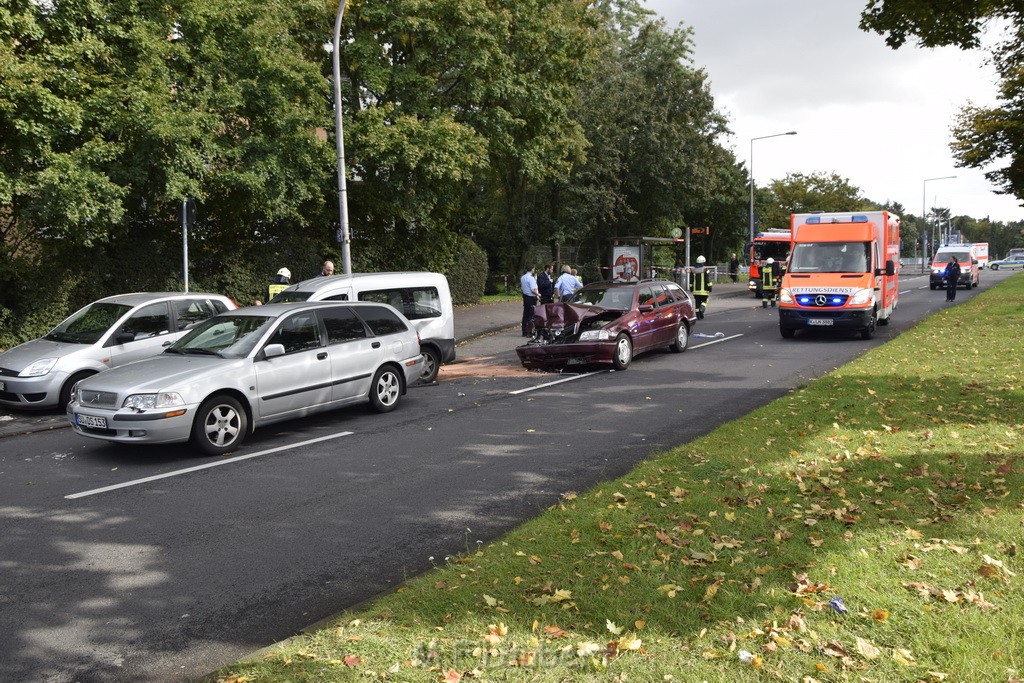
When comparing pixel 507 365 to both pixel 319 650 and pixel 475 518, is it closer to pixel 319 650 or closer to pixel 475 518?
pixel 475 518

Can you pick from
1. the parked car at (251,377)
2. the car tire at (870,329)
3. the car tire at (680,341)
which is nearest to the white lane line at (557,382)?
the parked car at (251,377)

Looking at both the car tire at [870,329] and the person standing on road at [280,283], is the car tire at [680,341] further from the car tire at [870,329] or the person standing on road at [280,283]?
the person standing on road at [280,283]

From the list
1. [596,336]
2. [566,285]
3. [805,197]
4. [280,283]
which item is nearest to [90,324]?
[280,283]

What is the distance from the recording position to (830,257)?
62.1 feet

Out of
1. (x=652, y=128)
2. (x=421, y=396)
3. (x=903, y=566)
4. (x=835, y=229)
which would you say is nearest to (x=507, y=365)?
(x=421, y=396)

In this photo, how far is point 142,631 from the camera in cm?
459

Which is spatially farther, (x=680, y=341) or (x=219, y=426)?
(x=680, y=341)

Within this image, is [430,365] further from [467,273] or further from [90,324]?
[467,273]

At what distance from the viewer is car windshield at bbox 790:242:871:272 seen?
1864 centimetres

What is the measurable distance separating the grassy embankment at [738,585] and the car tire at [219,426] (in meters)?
4.29

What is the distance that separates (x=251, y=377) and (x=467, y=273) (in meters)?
19.3

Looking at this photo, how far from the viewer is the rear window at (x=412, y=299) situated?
1341cm

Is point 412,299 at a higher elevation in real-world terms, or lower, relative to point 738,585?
higher

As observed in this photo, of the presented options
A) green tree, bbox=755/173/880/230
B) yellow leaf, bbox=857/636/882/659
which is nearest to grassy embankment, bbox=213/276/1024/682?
yellow leaf, bbox=857/636/882/659
